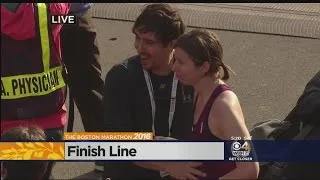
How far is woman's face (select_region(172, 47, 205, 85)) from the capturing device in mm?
2779

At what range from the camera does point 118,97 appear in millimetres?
2869

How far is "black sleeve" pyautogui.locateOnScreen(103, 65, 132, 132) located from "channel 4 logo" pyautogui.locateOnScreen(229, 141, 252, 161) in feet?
1.53

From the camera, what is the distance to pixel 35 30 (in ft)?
10.2

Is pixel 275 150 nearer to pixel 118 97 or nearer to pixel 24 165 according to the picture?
pixel 118 97

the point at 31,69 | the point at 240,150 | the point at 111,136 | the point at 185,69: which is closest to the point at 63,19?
the point at 31,69

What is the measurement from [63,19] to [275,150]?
1237 millimetres

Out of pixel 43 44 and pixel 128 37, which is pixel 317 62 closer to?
pixel 128 37

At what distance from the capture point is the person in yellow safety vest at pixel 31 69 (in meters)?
3.10

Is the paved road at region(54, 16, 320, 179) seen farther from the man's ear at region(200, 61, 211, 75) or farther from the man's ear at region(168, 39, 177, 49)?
the man's ear at region(200, 61, 211, 75)

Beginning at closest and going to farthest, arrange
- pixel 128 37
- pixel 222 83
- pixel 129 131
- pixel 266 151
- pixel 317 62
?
1. pixel 222 83
2. pixel 129 131
3. pixel 266 151
4. pixel 317 62
5. pixel 128 37

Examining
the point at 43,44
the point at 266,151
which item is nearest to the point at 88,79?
the point at 43,44

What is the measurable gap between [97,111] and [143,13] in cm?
151

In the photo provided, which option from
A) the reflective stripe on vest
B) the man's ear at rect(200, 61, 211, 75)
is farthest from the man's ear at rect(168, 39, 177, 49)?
the reflective stripe on vest

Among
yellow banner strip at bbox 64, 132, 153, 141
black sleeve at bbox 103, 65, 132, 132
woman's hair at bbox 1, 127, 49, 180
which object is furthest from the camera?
yellow banner strip at bbox 64, 132, 153, 141
